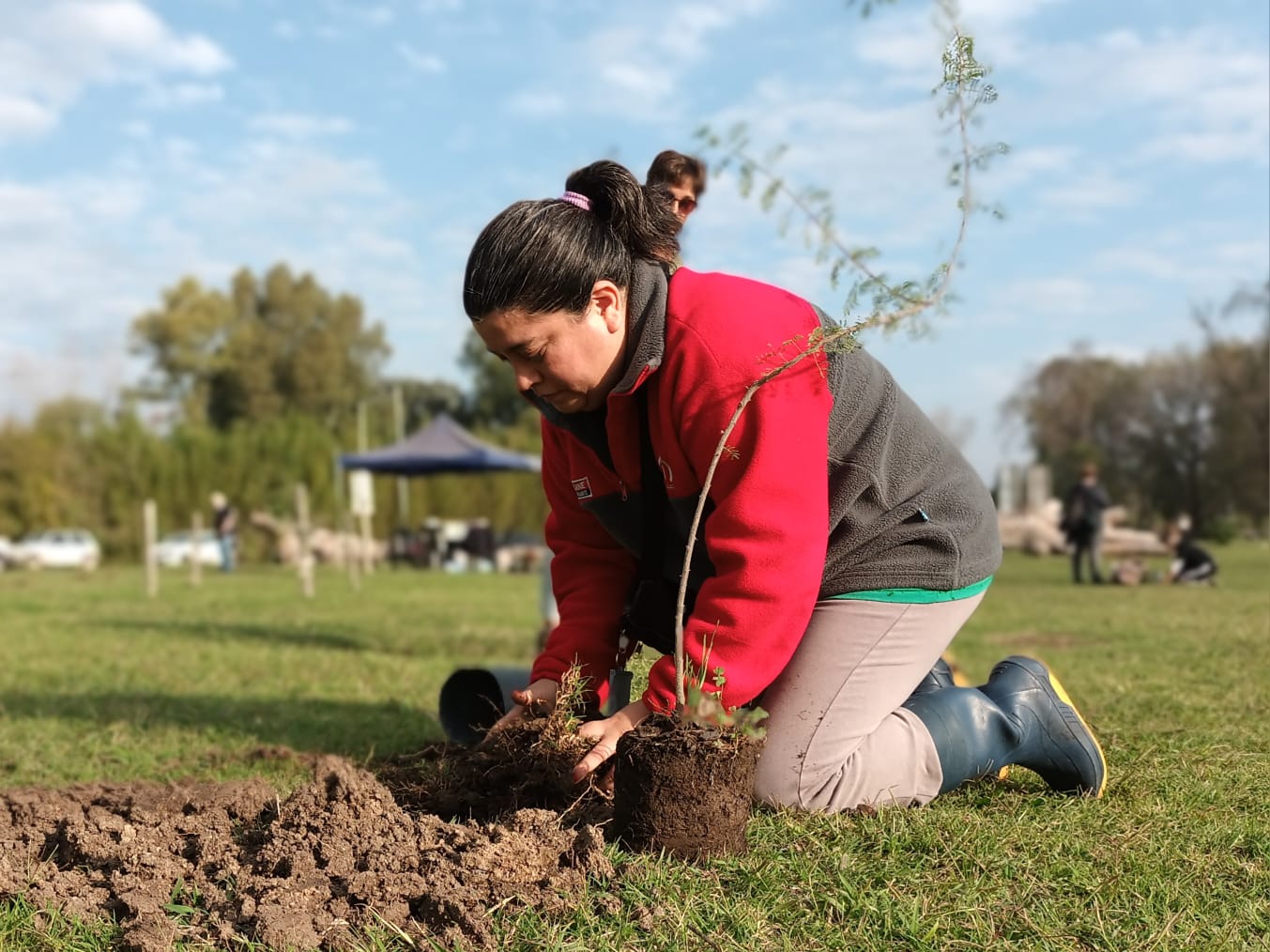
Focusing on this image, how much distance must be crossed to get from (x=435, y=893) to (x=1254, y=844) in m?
1.59

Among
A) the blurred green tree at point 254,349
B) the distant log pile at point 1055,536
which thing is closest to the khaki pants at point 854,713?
the distant log pile at point 1055,536

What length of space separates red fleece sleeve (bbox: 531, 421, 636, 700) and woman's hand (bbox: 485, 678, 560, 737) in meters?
0.07

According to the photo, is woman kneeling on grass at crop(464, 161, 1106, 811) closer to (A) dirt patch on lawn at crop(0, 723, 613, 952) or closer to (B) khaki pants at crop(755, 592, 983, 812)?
(B) khaki pants at crop(755, 592, 983, 812)

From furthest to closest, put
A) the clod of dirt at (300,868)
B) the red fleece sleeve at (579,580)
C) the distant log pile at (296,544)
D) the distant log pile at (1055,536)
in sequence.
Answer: the distant log pile at (296,544) < the distant log pile at (1055,536) < the red fleece sleeve at (579,580) < the clod of dirt at (300,868)

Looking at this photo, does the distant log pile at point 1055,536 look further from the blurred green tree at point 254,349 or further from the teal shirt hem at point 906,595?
the blurred green tree at point 254,349

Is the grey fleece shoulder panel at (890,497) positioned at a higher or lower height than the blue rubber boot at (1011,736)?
higher

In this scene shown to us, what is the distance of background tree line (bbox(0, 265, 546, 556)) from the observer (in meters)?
32.1

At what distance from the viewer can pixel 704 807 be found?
6.86 feet

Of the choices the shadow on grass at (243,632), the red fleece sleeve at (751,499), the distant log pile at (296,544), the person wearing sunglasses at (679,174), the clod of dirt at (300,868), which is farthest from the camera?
the distant log pile at (296,544)

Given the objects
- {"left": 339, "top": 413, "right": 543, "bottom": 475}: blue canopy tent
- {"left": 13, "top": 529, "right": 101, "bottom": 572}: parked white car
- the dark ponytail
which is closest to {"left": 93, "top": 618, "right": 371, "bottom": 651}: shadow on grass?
the dark ponytail

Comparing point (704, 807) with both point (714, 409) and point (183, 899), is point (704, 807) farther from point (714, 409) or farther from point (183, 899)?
point (183, 899)

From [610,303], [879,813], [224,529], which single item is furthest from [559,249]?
[224,529]

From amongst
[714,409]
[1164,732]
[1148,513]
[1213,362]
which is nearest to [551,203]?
Result: [714,409]

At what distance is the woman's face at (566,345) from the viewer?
2.37 metres
